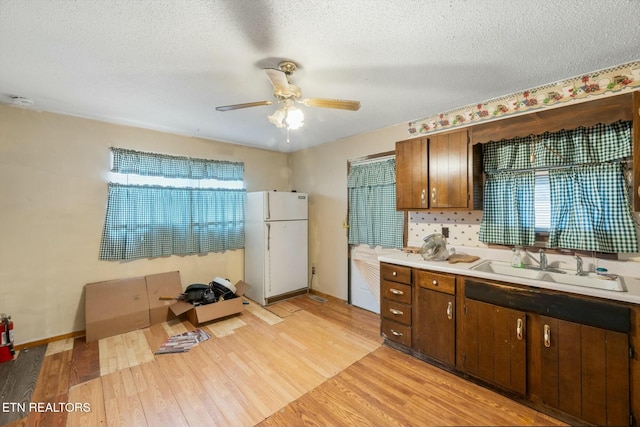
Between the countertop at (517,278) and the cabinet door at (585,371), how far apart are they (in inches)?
8.4

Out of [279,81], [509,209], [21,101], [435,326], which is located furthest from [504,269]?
[21,101]

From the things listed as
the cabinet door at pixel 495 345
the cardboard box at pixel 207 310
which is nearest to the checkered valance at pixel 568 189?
the cabinet door at pixel 495 345

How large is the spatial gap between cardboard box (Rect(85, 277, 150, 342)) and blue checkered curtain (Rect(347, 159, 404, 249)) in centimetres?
273

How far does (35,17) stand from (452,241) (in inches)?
138

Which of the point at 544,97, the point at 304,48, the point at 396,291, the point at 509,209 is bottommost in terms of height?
the point at 396,291

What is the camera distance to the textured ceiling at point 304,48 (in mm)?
1343

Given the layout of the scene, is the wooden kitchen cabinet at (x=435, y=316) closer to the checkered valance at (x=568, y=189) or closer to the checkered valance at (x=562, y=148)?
the checkered valance at (x=568, y=189)

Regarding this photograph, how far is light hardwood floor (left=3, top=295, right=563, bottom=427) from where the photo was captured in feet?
5.66

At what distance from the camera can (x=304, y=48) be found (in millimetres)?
1660

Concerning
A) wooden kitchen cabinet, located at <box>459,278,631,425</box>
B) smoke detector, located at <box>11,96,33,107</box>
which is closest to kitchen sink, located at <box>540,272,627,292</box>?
wooden kitchen cabinet, located at <box>459,278,631,425</box>

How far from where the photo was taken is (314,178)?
Result: 14.0 feet

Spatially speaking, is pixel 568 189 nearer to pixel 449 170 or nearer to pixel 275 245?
pixel 449 170

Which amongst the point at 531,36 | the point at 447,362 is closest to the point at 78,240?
the point at 447,362

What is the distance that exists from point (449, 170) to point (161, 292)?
11.8ft
